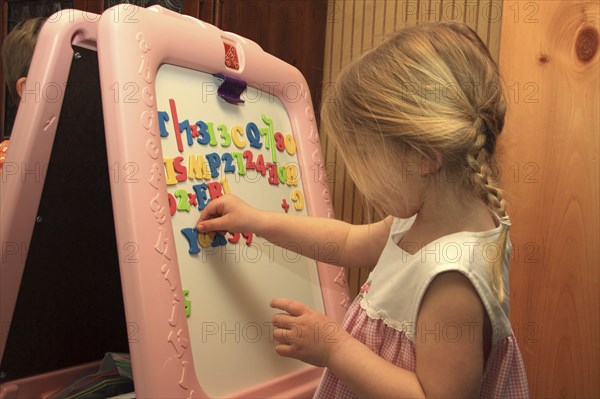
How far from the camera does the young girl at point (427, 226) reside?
679 millimetres

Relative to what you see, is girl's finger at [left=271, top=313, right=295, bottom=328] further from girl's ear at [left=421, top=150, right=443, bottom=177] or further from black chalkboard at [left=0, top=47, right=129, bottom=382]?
black chalkboard at [left=0, top=47, right=129, bottom=382]

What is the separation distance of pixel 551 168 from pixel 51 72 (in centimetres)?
91

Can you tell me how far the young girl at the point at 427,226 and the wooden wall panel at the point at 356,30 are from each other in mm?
756

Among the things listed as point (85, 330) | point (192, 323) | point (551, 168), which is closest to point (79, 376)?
point (85, 330)

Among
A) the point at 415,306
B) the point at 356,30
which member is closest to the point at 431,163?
the point at 415,306

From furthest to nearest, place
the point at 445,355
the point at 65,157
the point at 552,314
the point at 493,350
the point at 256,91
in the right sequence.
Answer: the point at 552,314
the point at 256,91
the point at 65,157
the point at 493,350
the point at 445,355

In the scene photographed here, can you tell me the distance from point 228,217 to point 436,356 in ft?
1.16

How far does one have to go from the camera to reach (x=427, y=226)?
781mm

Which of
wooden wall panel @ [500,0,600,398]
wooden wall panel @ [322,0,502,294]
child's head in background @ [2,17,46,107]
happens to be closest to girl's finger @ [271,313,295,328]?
wooden wall panel @ [500,0,600,398]

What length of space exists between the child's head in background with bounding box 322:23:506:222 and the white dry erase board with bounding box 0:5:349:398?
223mm

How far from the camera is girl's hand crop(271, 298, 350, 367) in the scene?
74cm

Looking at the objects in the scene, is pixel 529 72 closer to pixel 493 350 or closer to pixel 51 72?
pixel 493 350

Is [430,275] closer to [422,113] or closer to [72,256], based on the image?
[422,113]

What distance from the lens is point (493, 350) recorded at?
2.55 ft
